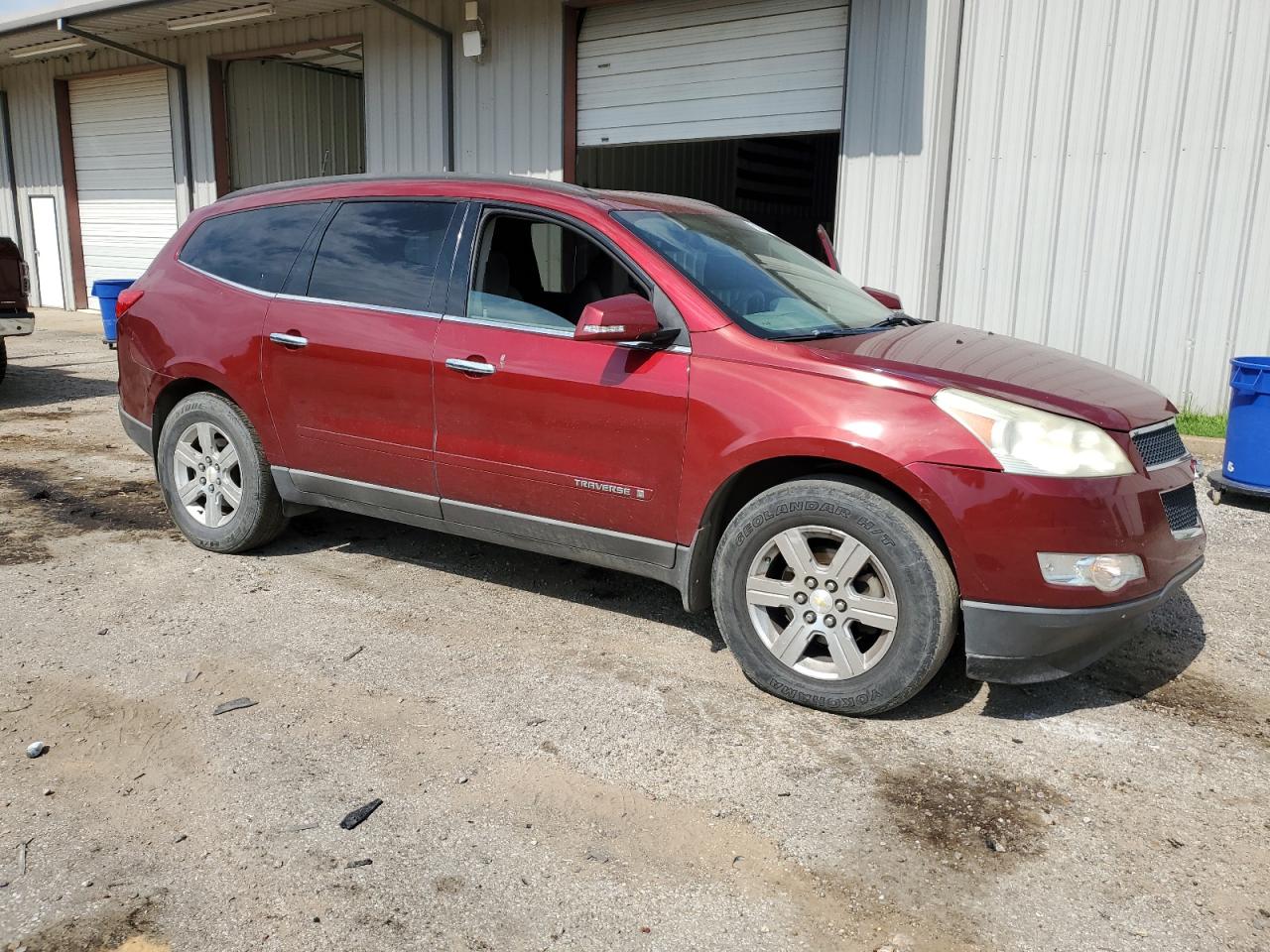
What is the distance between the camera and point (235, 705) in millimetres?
3639

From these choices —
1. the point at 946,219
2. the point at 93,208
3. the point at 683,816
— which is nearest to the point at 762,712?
the point at 683,816

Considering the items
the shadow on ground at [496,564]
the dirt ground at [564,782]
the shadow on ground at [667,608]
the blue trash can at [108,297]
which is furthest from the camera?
the blue trash can at [108,297]

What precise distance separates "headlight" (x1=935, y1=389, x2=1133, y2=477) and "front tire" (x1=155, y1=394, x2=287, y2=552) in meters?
3.30

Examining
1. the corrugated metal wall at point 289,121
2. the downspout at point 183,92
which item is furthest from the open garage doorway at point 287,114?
the downspout at point 183,92

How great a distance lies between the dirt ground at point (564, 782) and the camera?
2566 millimetres

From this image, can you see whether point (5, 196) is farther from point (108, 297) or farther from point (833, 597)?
point (833, 597)

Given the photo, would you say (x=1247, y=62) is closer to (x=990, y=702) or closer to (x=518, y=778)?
(x=990, y=702)

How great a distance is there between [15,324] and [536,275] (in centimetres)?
752

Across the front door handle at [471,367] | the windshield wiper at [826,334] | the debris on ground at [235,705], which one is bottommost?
the debris on ground at [235,705]

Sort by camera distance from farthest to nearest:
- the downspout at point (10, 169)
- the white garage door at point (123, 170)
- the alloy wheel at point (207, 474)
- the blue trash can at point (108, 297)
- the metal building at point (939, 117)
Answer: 1. the downspout at point (10, 169)
2. the white garage door at point (123, 170)
3. the blue trash can at point (108, 297)
4. the metal building at point (939, 117)
5. the alloy wheel at point (207, 474)

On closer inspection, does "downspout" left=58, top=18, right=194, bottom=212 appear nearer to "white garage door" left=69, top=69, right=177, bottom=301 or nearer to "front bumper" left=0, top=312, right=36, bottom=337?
"white garage door" left=69, top=69, right=177, bottom=301

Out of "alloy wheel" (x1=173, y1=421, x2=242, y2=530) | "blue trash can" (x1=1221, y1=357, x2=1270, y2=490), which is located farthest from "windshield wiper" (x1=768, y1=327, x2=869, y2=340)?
"blue trash can" (x1=1221, y1=357, x2=1270, y2=490)

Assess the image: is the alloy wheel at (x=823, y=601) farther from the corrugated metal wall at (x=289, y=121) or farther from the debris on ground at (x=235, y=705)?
the corrugated metal wall at (x=289, y=121)

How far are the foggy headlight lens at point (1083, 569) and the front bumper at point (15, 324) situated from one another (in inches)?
376
